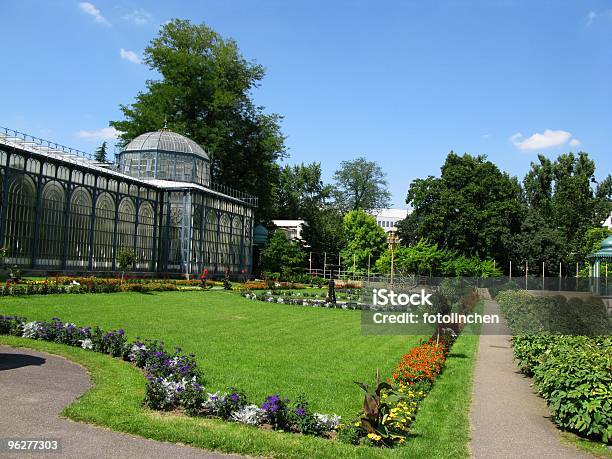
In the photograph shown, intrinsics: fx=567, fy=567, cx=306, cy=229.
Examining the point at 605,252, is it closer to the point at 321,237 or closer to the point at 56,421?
the point at 56,421

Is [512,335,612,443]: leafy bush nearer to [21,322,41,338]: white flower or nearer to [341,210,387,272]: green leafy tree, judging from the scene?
[21,322,41,338]: white flower

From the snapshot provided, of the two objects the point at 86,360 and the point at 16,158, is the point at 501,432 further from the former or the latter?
the point at 16,158

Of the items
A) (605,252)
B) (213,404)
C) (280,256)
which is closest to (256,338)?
(213,404)

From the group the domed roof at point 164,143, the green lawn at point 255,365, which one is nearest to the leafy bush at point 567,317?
the green lawn at point 255,365

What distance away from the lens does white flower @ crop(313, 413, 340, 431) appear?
292 inches

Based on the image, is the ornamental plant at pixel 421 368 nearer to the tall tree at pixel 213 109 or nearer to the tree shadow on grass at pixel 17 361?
the tree shadow on grass at pixel 17 361

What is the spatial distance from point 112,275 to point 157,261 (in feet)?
20.1

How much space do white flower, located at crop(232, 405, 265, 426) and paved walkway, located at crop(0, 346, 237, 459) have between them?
1.15 metres

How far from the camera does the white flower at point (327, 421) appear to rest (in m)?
7.41

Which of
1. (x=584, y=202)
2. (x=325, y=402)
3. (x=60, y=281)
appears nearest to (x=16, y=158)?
(x=60, y=281)

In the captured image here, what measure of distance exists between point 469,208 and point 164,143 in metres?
28.5

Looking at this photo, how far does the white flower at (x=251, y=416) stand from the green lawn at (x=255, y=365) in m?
0.18

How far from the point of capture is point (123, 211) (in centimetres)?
3803

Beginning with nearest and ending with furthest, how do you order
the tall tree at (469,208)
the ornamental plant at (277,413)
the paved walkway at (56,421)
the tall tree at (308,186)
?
1. the paved walkway at (56,421)
2. the ornamental plant at (277,413)
3. the tall tree at (469,208)
4. the tall tree at (308,186)
